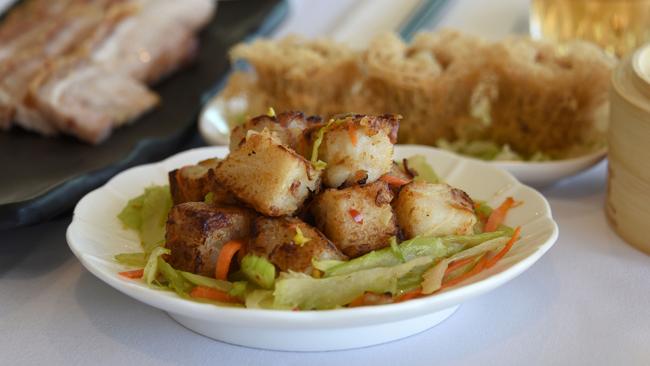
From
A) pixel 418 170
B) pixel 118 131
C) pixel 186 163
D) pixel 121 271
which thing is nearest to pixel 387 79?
pixel 418 170

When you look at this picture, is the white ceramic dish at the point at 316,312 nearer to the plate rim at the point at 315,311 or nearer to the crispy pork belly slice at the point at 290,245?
the plate rim at the point at 315,311

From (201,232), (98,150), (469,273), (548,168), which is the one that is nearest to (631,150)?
(548,168)

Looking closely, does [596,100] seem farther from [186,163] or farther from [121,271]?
[121,271]

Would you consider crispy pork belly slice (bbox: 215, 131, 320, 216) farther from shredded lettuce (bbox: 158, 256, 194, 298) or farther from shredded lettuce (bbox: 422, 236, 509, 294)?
shredded lettuce (bbox: 422, 236, 509, 294)

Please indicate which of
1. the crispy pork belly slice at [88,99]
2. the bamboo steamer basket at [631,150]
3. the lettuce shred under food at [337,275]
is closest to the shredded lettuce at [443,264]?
the lettuce shred under food at [337,275]

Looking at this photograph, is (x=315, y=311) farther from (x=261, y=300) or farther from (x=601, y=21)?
(x=601, y=21)
